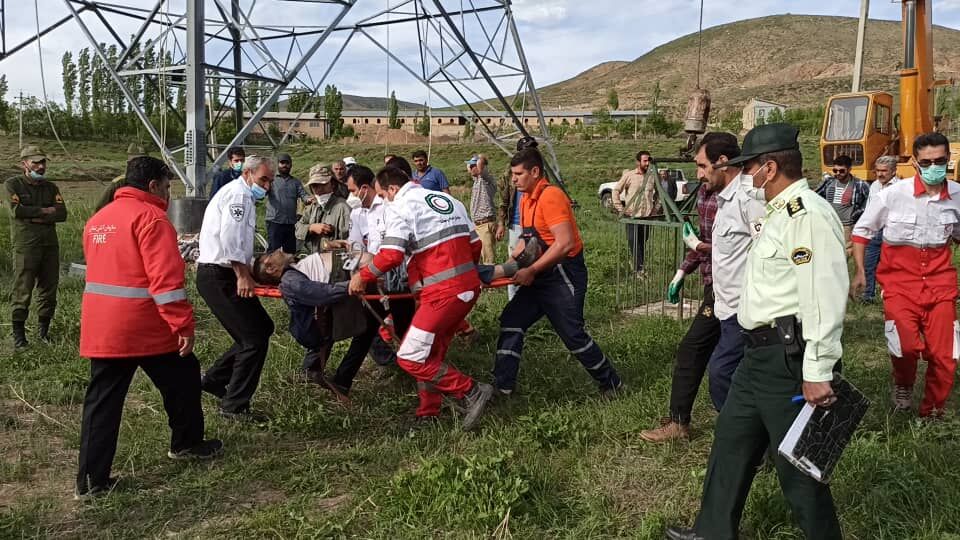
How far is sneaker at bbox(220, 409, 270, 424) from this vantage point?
495 cm

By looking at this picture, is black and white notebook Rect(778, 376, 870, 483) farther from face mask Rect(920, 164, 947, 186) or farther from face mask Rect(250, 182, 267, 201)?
face mask Rect(250, 182, 267, 201)

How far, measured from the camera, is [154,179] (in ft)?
13.3

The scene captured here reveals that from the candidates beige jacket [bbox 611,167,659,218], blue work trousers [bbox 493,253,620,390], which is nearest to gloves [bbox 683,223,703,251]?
blue work trousers [bbox 493,253,620,390]

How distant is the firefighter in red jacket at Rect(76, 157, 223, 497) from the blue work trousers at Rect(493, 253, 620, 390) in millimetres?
2205

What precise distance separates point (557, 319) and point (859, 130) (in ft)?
36.9

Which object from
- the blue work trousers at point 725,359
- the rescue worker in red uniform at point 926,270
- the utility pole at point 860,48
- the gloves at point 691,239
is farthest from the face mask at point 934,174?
the utility pole at point 860,48

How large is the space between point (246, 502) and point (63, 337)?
12.6 ft

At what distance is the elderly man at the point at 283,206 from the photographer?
840 cm

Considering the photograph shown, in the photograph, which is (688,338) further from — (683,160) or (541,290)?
(683,160)

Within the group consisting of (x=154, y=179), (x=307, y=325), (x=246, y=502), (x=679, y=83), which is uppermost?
(x=679, y=83)

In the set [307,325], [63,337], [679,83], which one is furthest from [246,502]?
[679,83]

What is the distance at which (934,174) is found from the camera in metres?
4.51

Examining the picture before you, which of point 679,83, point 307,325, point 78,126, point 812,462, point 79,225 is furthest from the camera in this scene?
point 679,83

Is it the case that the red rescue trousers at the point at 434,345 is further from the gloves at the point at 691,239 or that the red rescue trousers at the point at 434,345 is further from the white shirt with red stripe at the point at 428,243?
the gloves at the point at 691,239
